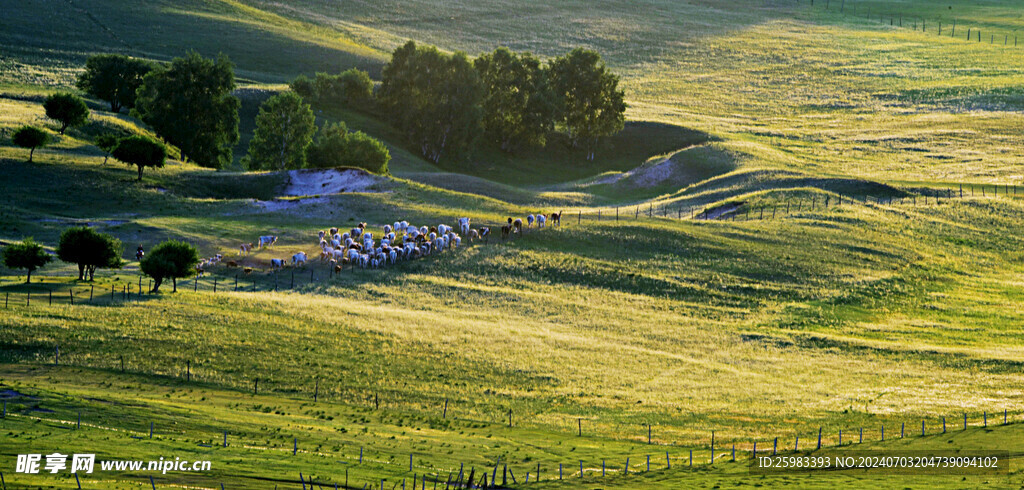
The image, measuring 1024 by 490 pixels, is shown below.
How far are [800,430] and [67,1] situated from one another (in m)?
150

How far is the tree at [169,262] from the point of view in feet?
177

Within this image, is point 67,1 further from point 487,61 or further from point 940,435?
point 940,435

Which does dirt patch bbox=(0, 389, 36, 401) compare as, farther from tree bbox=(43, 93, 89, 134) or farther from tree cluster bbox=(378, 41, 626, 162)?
tree cluster bbox=(378, 41, 626, 162)

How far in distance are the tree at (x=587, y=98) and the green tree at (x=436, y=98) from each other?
13899 millimetres

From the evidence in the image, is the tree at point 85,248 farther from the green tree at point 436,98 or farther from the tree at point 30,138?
the green tree at point 436,98

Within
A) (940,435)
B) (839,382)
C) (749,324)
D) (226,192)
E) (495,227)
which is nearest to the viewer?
(940,435)

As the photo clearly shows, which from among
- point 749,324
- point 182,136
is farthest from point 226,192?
point 749,324

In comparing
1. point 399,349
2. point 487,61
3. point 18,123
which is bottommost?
point 399,349

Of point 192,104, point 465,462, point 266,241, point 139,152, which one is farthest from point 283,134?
point 465,462

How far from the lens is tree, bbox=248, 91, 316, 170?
352 ft

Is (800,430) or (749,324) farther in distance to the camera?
(749,324)

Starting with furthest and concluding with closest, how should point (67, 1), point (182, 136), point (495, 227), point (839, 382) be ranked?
point (67, 1) < point (182, 136) < point (495, 227) < point (839, 382)

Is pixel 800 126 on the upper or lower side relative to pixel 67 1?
lower

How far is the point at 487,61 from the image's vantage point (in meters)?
140
